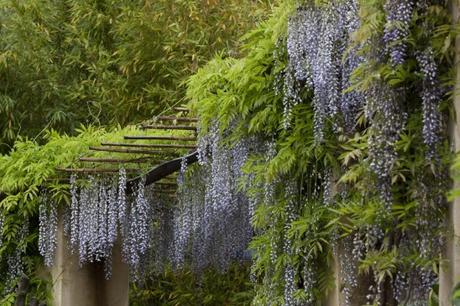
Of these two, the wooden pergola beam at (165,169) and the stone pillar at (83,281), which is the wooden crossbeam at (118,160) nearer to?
the wooden pergola beam at (165,169)

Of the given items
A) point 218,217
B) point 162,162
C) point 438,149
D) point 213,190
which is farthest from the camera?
point 218,217

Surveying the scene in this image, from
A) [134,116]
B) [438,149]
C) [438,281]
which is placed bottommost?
[438,281]

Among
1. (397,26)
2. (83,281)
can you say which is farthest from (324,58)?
(83,281)

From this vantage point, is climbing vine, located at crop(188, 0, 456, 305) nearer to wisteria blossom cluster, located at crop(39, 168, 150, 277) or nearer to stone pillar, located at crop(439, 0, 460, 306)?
stone pillar, located at crop(439, 0, 460, 306)

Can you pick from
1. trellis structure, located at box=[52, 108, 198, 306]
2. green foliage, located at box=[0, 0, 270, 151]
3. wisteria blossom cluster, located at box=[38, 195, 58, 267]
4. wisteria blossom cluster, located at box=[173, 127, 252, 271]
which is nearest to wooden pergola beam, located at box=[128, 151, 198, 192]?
trellis structure, located at box=[52, 108, 198, 306]

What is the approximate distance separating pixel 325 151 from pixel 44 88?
15.7 feet

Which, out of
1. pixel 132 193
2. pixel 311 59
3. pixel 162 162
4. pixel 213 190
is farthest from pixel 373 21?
pixel 132 193

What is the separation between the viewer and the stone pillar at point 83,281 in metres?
8.29

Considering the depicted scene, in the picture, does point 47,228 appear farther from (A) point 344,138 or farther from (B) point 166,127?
(A) point 344,138

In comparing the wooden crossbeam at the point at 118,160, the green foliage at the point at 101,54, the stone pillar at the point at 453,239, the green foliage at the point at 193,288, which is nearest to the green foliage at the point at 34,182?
the wooden crossbeam at the point at 118,160

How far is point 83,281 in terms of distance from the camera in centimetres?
846

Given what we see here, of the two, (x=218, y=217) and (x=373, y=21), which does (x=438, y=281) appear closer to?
(x=373, y=21)

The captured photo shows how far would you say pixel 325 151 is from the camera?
18.3 ft

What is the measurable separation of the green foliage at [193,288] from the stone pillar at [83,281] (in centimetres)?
130
